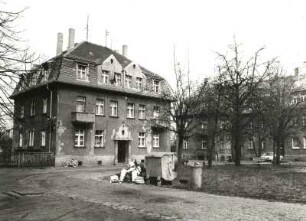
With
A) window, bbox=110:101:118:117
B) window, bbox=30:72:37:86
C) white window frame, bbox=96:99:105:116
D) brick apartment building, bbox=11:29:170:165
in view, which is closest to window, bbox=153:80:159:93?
brick apartment building, bbox=11:29:170:165

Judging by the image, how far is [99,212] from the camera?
993 cm

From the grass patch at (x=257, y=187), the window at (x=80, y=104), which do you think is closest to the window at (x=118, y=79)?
the window at (x=80, y=104)

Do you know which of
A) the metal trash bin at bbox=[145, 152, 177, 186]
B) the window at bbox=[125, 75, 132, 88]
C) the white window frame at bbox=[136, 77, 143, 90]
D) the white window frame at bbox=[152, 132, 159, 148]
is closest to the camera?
the metal trash bin at bbox=[145, 152, 177, 186]

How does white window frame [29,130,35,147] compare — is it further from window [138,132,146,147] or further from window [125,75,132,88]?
window [138,132,146,147]

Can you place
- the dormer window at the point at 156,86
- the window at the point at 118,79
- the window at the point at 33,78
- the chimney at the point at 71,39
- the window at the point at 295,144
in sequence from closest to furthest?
the window at the point at 33,78
the window at the point at 118,79
the chimney at the point at 71,39
the dormer window at the point at 156,86
the window at the point at 295,144

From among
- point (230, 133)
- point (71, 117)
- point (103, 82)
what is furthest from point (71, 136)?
point (230, 133)

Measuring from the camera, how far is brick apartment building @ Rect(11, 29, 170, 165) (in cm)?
3231

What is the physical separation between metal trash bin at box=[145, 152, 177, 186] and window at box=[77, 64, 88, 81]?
681 inches

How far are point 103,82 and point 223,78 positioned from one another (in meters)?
12.6

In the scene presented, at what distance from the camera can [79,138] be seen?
Answer: 1314 inches

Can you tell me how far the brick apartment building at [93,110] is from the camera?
106 ft

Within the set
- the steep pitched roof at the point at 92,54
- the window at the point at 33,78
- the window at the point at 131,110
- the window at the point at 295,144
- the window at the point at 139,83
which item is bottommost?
the window at the point at 295,144

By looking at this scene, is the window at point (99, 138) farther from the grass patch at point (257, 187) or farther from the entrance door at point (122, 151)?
the grass patch at point (257, 187)

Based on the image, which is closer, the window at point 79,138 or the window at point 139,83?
the window at point 79,138
